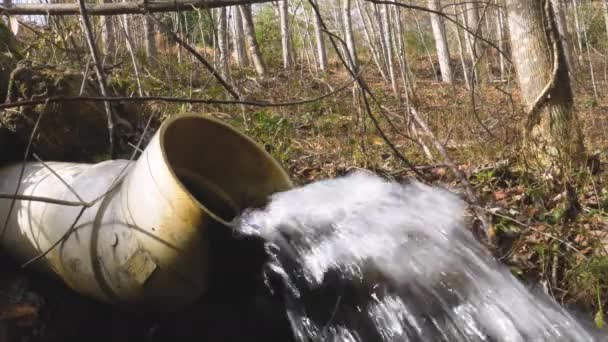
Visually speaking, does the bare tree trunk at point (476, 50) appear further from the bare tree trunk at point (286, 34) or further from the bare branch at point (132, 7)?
the bare tree trunk at point (286, 34)

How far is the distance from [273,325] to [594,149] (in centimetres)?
289

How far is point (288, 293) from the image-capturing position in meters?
2.61

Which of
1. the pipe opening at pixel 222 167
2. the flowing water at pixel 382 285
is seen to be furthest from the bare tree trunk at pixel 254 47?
the flowing water at pixel 382 285

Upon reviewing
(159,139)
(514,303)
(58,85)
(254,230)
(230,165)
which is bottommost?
(514,303)

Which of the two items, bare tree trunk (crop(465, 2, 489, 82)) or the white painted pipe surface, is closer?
the white painted pipe surface

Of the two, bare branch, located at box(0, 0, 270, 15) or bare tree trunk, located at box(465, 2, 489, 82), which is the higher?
bare branch, located at box(0, 0, 270, 15)

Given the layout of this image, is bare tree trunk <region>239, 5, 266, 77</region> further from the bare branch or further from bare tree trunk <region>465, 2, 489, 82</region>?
the bare branch

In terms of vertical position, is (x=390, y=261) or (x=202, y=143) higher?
(x=202, y=143)

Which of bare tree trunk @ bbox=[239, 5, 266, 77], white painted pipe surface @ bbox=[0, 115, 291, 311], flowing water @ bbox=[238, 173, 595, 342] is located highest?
bare tree trunk @ bbox=[239, 5, 266, 77]

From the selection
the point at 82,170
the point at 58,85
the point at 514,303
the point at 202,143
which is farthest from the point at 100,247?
the point at 514,303

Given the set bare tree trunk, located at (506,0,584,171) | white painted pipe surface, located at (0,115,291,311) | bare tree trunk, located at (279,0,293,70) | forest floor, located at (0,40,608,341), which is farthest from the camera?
bare tree trunk, located at (279,0,293,70)

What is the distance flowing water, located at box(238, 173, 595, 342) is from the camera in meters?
2.55

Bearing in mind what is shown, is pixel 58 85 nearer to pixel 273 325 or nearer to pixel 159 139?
pixel 159 139

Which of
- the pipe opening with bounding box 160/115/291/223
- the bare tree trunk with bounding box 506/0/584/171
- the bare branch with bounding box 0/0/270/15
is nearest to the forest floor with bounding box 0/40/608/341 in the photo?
the bare tree trunk with bounding box 506/0/584/171
